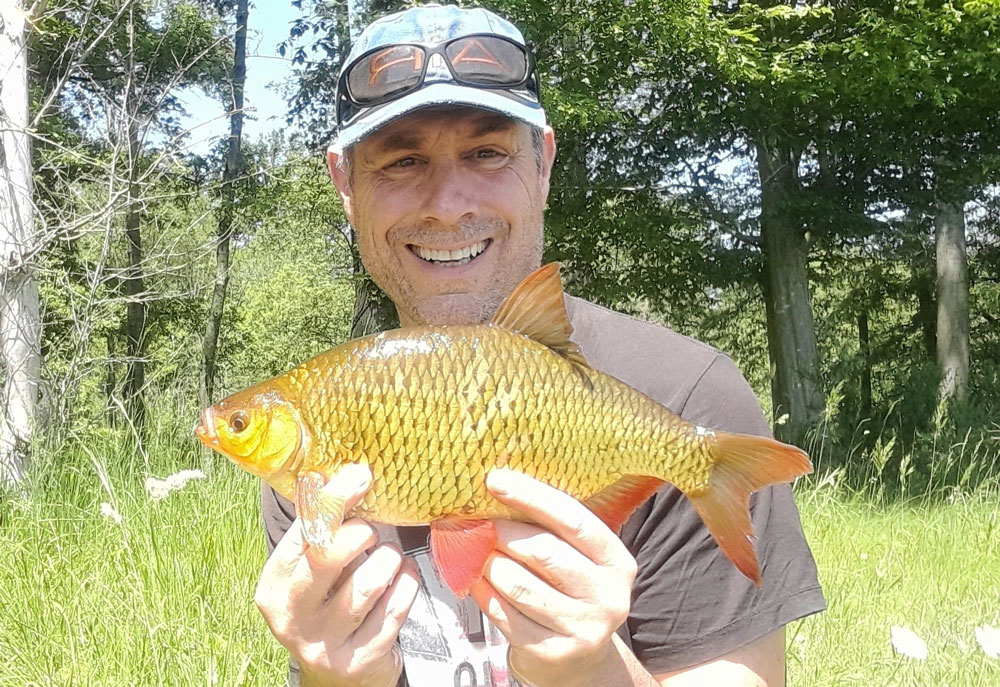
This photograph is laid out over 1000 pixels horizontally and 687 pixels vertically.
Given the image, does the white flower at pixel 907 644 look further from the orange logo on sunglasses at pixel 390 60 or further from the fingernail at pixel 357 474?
the orange logo on sunglasses at pixel 390 60

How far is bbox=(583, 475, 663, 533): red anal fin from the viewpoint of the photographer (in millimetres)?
1255

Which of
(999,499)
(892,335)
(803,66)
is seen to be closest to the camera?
(999,499)

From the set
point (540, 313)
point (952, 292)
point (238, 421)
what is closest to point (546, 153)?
point (540, 313)

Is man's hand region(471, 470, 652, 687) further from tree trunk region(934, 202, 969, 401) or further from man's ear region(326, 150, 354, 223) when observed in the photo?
tree trunk region(934, 202, 969, 401)

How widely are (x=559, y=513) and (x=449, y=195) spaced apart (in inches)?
32.1

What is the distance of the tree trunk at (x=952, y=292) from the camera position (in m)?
10.4

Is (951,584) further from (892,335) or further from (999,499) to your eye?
(892,335)

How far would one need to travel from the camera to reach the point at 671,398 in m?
1.67

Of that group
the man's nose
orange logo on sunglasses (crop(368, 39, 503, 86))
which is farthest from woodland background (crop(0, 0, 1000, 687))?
orange logo on sunglasses (crop(368, 39, 503, 86))

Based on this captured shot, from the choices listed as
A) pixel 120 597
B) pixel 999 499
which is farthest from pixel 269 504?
pixel 999 499

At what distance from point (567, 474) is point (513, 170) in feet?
2.82

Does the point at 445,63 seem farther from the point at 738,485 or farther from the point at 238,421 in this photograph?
the point at 738,485

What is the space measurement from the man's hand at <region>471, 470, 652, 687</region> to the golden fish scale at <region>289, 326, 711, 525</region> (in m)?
0.04

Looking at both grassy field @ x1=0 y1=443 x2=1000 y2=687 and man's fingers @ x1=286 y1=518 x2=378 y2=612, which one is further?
grassy field @ x1=0 y1=443 x2=1000 y2=687
